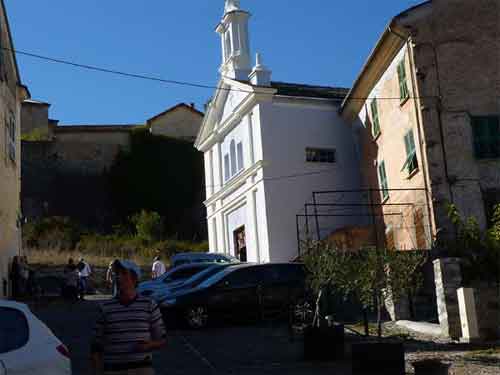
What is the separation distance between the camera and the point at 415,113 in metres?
24.6

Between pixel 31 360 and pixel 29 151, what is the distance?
44.3m

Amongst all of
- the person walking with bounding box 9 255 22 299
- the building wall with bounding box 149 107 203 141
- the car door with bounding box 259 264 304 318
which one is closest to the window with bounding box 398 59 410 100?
the car door with bounding box 259 264 304 318

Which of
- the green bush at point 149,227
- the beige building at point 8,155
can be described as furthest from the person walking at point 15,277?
the green bush at point 149,227

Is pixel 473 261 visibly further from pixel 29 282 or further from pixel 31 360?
pixel 29 282

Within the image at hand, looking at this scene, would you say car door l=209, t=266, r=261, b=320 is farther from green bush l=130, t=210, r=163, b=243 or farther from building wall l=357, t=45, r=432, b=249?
green bush l=130, t=210, r=163, b=243

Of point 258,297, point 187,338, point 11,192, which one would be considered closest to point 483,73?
point 258,297

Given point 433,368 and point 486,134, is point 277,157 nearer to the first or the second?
point 486,134

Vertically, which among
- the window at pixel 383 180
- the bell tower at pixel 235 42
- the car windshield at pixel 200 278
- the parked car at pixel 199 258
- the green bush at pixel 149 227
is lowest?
the car windshield at pixel 200 278

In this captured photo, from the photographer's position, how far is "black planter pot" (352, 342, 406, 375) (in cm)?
1098

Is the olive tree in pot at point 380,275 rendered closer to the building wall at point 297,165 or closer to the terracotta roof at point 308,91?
the building wall at point 297,165

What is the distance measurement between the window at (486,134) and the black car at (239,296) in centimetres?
778

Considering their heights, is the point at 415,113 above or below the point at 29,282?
above

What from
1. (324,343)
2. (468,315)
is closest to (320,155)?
(468,315)

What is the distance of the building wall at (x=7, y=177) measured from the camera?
27.0m
